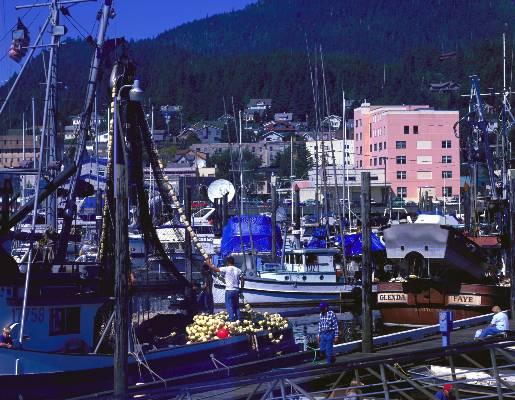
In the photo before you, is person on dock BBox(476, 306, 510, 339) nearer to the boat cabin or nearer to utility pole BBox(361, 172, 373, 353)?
utility pole BBox(361, 172, 373, 353)

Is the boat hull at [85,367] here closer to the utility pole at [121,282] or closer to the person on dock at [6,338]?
the person on dock at [6,338]

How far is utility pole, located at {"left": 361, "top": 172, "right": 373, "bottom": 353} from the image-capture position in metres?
27.1

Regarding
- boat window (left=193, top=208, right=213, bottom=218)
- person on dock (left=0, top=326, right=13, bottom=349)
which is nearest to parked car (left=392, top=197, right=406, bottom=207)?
boat window (left=193, top=208, right=213, bottom=218)

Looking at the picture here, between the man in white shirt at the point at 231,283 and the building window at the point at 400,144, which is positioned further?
the building window at the point at 400,144

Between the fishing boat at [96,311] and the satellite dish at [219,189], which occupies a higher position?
the satellite dish at [219,189]

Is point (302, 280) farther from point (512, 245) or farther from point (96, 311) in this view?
point (96, 311)

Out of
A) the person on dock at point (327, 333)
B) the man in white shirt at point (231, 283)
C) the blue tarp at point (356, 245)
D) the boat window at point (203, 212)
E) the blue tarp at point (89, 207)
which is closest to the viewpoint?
the man in white shirt at point (231, 283)

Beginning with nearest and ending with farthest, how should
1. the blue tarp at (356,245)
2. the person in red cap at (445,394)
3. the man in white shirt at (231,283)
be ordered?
the person in red cap at (445,394) < the man in white shirt at (231,283) < the blue tarp at (356,245)

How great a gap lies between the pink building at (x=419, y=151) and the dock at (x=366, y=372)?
76.8m

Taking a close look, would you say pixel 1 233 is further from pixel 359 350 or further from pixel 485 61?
pixel 485 61

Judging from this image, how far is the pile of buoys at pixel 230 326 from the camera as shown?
2494cm

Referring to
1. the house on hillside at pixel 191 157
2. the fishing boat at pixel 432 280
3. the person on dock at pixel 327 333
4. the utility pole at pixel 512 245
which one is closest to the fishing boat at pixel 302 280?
the fishing boat at pixel 432 280

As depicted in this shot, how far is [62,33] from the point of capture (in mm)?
27516

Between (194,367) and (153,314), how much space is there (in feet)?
10.1
